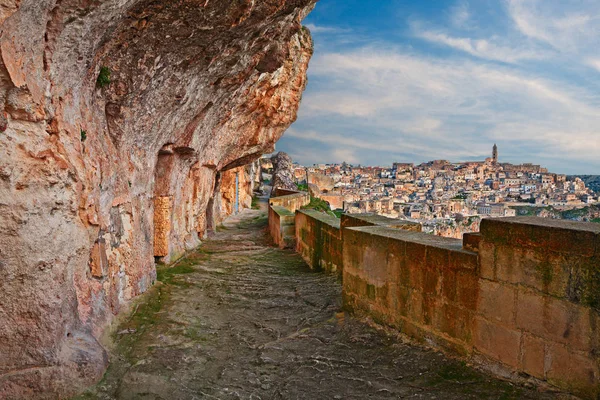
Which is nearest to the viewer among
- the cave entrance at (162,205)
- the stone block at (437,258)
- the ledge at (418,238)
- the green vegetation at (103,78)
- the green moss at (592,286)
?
the green moss at (592,286)

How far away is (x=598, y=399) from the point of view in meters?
2.95

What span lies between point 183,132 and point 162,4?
363 centimetres

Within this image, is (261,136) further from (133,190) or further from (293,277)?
(133,190)

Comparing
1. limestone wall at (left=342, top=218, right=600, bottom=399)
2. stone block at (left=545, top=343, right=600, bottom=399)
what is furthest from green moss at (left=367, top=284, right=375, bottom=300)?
stone block at (left=545, top=343, right=600, bottom=399)

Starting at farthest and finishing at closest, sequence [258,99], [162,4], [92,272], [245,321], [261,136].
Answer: [261,136] < [258,99] < [245,321] < [92,272] < [162,4]

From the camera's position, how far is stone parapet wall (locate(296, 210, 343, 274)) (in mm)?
7359

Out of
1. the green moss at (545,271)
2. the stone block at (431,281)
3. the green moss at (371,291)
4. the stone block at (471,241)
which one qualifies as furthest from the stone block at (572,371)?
the green moss at (371,291)

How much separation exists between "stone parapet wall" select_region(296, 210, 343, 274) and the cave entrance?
2674mm

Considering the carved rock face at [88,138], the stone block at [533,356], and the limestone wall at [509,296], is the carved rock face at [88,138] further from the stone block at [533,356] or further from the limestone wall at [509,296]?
the stone block at [533,356]

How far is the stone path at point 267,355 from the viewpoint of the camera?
3.55m

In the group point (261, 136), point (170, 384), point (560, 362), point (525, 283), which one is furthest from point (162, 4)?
point (261, 136)

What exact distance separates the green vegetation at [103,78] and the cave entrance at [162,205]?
3134 mm

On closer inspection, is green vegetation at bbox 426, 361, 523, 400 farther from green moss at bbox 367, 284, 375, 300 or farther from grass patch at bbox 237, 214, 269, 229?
grass patch at bbox 237, 214, 269, 229

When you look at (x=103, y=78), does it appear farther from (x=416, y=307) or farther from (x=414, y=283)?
(x=416, y=307)
